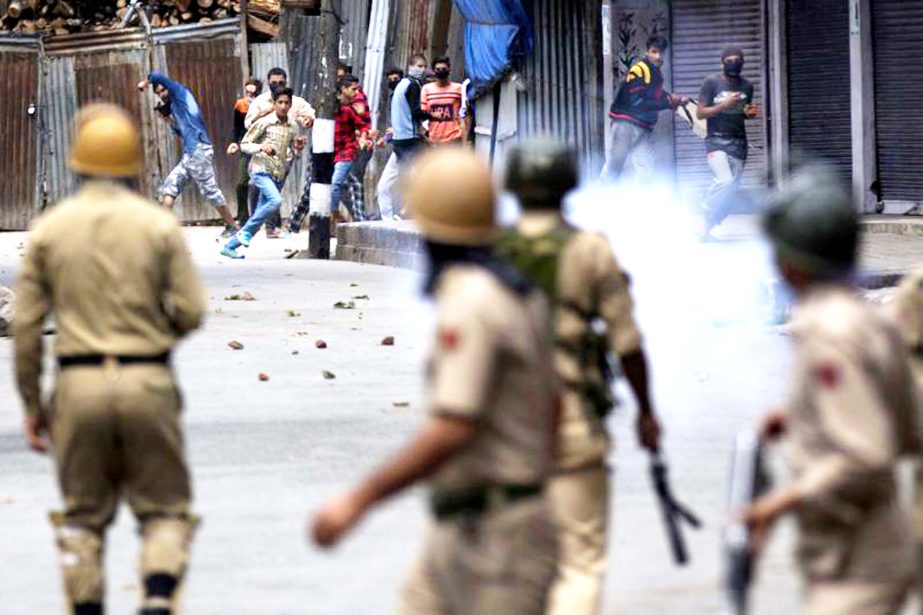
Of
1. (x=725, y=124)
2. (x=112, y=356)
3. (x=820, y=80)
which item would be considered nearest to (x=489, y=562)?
(x=112, y=356)

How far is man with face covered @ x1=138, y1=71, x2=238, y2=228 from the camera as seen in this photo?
902 inches

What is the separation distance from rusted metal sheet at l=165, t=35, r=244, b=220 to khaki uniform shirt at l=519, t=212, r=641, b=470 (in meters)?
23.6

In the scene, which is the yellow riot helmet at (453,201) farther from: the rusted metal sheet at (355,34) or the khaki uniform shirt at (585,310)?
the rusted metal sheet at (355,34)

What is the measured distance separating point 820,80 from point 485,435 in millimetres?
20144

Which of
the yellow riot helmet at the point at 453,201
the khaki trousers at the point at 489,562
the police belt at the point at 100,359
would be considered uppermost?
the yellow riot helmet at the point at 453,201

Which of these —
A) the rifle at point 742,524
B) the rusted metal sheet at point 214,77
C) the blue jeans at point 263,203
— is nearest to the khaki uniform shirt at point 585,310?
the rifle at point 742,524

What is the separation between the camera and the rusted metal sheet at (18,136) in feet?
96.4

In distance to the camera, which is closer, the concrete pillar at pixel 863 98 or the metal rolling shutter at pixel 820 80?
the concrete pillar at pixel 863 98

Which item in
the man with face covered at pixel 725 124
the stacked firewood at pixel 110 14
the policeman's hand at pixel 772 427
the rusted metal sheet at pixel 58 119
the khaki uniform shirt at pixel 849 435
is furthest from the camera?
the stacked firewood at pixel 110 14

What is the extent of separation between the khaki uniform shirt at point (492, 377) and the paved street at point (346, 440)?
2.56 m

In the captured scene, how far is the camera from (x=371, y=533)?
8.21 metres

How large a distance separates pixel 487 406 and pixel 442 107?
20.0m

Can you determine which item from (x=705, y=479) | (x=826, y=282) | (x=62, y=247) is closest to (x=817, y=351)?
(x=826, y=282)

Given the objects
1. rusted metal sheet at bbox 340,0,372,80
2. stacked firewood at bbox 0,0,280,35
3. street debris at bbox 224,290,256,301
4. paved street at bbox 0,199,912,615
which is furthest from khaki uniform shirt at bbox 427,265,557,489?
Answer: stacked firewood at bbox 0,0,280,35
